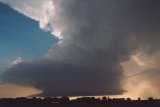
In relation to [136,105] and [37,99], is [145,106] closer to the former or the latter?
[136,105]

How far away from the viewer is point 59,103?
6525 cm

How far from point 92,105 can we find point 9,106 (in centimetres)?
1208

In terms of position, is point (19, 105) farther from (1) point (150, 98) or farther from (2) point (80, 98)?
(1) point (150, 98)

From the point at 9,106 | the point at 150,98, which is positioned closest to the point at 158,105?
the point at 150,98

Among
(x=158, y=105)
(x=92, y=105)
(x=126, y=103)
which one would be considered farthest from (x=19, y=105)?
(x=158, y=105)

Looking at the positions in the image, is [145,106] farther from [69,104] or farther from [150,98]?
[69,104]

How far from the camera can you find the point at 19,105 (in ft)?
215

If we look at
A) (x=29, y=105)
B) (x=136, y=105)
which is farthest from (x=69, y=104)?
(x=136, y=105)

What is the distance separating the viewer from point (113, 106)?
6631 centimetres

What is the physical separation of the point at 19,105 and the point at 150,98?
19299 mm

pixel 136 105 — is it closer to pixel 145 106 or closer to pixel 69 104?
pixel 145 106

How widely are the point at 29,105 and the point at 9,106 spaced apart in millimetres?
3095

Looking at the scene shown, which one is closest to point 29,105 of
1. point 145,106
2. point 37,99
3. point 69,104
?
point 37,99

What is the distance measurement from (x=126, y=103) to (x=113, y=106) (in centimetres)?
207
